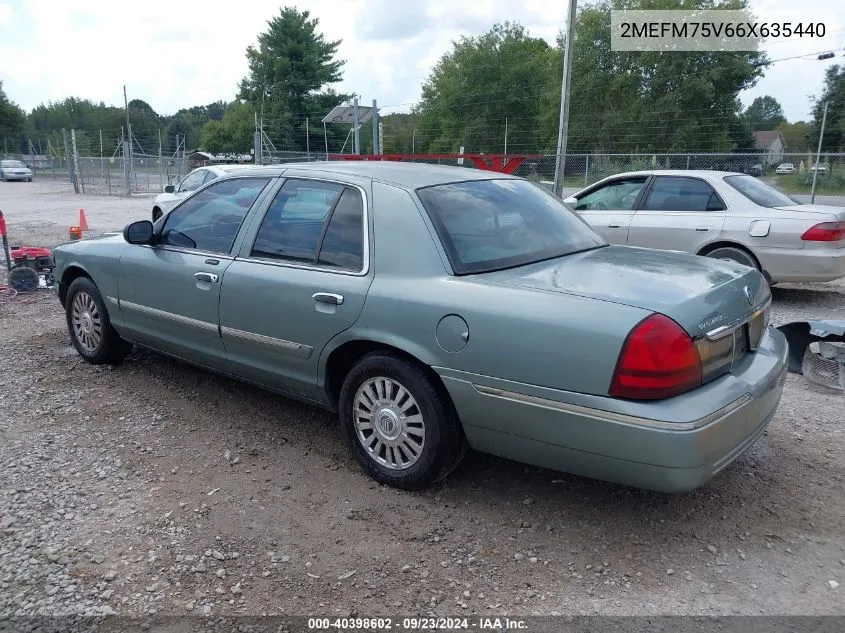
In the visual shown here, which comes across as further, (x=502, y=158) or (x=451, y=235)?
(x=502, y=158)

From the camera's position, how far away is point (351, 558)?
9.93 ft

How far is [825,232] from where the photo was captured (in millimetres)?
7188

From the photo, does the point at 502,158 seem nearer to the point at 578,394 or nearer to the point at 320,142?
the point at 578,394

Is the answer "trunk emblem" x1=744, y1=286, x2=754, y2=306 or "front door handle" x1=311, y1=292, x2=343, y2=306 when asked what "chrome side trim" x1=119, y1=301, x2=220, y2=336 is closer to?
"front door handle" x1=311, y1=292, x2=343, y2=306

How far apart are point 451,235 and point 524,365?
0.86 m

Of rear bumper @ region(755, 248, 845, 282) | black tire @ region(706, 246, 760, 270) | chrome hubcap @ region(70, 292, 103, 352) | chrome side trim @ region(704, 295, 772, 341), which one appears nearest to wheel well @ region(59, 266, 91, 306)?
chrome hubcap @ region(70, 292, 103, 352)

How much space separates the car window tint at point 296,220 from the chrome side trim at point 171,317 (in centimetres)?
55

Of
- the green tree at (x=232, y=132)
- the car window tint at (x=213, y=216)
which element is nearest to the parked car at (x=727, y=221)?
the car window tint at (x=213, y=216)

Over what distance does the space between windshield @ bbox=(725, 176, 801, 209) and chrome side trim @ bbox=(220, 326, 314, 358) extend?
5.82 m

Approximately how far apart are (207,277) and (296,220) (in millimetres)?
695

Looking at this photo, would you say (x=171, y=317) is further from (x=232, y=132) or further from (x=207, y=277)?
(x=232, y=132)

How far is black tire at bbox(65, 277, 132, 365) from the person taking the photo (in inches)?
206

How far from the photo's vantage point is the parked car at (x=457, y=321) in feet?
9.22

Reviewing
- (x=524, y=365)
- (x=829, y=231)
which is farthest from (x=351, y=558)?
(x=829, y=231)
